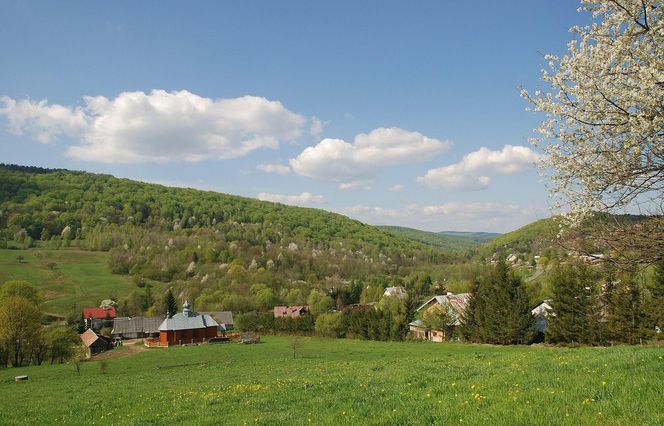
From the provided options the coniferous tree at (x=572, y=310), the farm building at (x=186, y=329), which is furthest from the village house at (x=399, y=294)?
the farm building at (x=186, y=329)

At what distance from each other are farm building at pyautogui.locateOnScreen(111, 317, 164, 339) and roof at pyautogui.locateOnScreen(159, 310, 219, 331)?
1944cm

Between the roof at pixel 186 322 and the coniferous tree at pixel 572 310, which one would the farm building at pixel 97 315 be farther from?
the coniferous tree at pixel 572 310

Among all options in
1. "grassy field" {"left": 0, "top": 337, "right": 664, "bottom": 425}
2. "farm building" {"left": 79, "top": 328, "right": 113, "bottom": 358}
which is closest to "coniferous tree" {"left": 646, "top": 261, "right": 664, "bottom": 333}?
"grassy field" {"left": 0, "top": 337, "right": 664, "bottom": 425}

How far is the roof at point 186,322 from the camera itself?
75.2 m

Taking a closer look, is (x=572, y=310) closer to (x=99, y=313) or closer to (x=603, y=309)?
(x=603, y=309)

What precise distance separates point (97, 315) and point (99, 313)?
857mm

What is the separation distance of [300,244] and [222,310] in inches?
2657

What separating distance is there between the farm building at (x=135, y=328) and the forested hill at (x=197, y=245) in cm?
1966

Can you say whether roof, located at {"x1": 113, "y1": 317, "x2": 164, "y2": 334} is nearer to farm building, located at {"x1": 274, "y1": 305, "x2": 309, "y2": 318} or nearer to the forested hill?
the forested hill

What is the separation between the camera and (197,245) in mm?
158125

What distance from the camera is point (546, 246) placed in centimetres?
1051

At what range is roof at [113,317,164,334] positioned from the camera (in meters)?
91.9

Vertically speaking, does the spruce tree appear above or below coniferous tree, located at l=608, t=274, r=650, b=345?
below

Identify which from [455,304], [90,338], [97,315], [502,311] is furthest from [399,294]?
[97,315]
